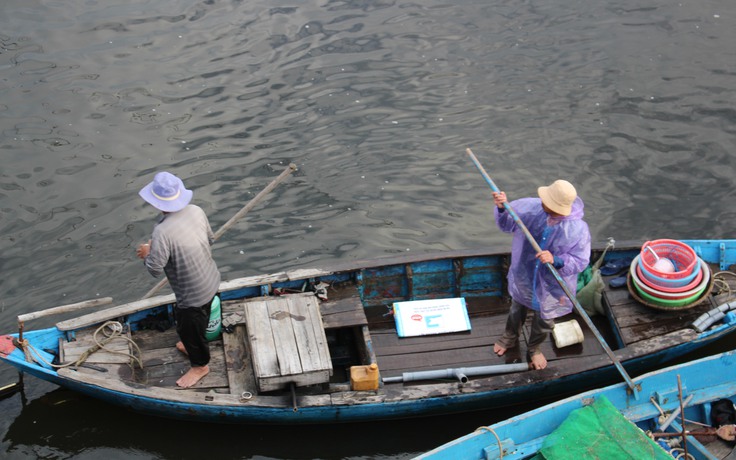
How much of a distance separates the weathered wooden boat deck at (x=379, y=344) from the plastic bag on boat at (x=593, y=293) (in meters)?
0.10

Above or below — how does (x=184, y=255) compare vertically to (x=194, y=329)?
above

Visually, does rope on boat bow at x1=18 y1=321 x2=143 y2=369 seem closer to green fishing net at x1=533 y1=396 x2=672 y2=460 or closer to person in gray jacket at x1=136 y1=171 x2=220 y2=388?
person in gray jacket at x1=136 y1=171 x2=220 y2=388

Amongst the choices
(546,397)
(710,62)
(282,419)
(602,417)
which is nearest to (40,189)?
(282,419)

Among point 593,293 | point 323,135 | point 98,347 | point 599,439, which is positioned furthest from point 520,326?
point 323,135

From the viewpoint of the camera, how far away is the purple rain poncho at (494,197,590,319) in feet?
25.1

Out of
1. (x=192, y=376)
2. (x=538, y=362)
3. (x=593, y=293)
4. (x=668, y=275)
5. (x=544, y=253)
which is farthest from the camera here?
(x=593, y=293)

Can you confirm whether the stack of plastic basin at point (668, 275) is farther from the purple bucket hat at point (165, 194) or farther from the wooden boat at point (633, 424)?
the purple bucket hat at point (165, 194)

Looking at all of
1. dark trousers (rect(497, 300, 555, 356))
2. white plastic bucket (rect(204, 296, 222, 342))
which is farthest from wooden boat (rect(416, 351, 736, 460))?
white plastic bucket (rect(204, 296, 222, 342))

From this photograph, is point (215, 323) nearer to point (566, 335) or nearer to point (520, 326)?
point (520, 326)

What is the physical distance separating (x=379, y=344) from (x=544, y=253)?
250cm

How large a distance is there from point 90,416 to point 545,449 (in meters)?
5.24

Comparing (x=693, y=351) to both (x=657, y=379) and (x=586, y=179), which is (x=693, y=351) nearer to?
(x=657, y=379)

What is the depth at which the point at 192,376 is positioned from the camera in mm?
8148

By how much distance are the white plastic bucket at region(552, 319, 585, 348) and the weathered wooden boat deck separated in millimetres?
106
